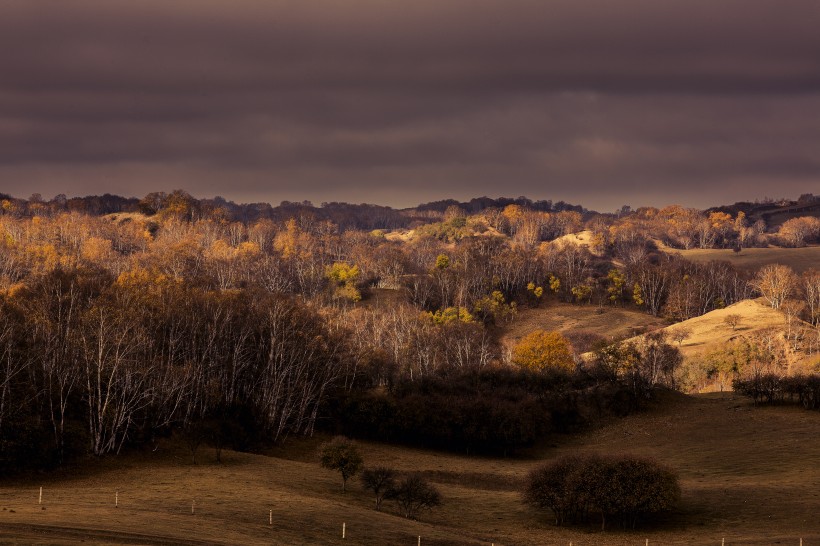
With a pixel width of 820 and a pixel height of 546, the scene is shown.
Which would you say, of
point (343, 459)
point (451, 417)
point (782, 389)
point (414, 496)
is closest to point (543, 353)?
point (451, 417)

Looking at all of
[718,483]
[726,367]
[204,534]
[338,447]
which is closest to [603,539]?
[718,483]

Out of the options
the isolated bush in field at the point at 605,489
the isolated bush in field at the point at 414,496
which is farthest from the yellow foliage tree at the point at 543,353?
the isolated bush in field at the point at 414,496

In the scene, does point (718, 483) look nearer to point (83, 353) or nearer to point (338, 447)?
point (338, 447)

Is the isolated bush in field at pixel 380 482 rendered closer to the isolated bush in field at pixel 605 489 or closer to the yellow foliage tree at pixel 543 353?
the isolated bush in field at pixel 605 489

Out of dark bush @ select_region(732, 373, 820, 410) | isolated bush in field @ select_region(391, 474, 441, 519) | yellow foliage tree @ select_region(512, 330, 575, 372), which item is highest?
yellow foliage tree @ select_region(512, 330, 575, 372)

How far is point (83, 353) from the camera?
98500 mm

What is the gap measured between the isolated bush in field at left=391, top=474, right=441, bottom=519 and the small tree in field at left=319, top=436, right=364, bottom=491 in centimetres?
809

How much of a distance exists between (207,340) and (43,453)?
39.4 metres

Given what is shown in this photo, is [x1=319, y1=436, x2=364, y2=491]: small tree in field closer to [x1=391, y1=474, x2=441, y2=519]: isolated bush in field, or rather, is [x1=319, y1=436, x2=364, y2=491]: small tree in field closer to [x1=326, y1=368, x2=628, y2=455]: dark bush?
[x1=391, y1=474, x2=441, y2=519]: isolated bush in field

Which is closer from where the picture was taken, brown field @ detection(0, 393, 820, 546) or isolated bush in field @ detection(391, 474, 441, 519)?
brown field @ detection(0, 393, 820, 546)

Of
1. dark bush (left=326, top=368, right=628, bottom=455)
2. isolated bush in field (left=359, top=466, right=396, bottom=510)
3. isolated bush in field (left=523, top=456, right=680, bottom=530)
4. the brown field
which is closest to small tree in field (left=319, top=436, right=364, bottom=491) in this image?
the brown field

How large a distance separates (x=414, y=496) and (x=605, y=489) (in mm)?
16922

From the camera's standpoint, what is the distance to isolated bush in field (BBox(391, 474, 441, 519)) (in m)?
78.8

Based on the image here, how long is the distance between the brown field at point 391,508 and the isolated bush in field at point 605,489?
1930 millimetres
